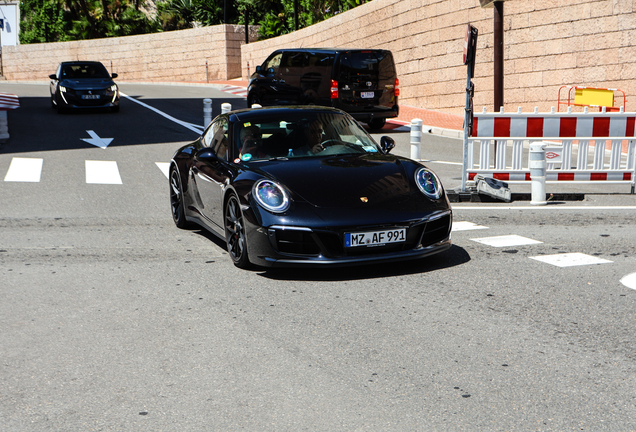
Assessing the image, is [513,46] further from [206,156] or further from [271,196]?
[271,196]

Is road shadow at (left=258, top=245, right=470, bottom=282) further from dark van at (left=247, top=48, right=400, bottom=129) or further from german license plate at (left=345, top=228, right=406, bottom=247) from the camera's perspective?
dark van at (left=247, top=48, right=400, bottom=129)

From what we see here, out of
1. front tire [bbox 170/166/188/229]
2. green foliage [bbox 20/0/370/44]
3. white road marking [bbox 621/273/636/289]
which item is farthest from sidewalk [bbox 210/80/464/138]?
green foliage [bbox 20/0/370/44]

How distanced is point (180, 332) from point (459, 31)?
67.6ft

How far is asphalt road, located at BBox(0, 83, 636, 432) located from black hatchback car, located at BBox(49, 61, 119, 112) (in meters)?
14.2

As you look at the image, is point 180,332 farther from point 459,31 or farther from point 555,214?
point 459,31

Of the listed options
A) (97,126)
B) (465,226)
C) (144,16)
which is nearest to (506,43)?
(97,126)

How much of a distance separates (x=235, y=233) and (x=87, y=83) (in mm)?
17463

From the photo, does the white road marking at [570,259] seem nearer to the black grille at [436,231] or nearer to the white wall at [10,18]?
the black grille at [436,231]

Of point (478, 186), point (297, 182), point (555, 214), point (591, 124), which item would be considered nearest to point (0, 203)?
point (297, 182)

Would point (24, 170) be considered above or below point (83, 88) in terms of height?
below

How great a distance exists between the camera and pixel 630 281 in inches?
230

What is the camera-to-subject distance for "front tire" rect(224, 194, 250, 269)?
6.37m

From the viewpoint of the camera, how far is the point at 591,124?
1033 cm

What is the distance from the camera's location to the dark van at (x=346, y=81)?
712 inches
